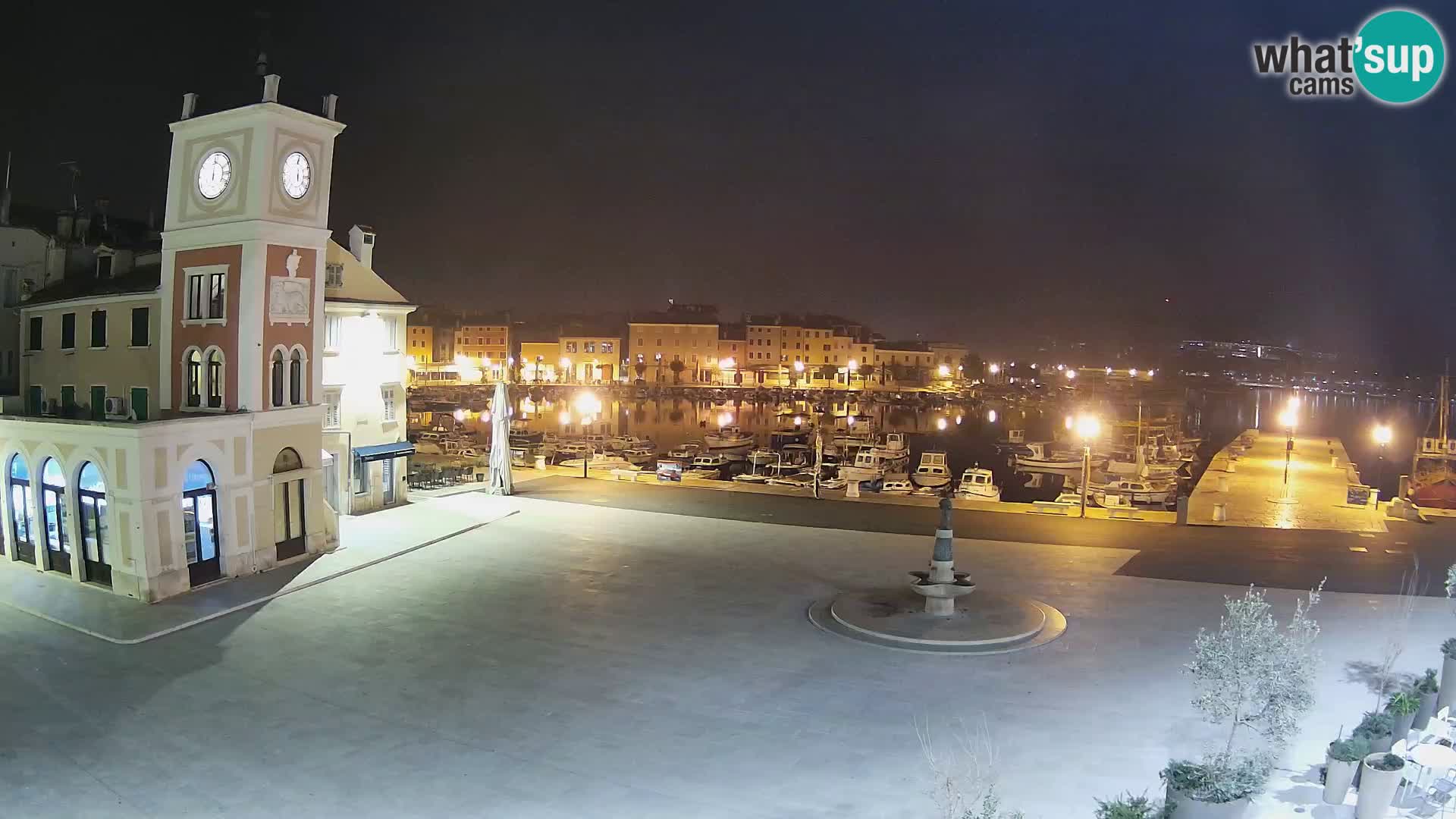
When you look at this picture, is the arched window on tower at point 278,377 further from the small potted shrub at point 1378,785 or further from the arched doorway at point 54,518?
the small potted shrub at point 1378,785

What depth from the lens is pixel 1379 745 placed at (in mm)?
8281

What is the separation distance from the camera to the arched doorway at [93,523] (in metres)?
→ 16.0

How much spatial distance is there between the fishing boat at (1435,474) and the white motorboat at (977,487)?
16562 mm

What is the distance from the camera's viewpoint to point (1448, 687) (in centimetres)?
962

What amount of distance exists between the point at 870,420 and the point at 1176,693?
8392 cm

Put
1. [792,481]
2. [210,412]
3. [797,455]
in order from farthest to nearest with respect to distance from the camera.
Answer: [797,455]
[792,481]
[210,412]

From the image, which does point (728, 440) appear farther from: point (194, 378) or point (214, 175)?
point (214, 175)

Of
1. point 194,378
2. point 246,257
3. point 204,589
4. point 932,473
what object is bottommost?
point 932,473

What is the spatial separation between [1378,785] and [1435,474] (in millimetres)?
39677

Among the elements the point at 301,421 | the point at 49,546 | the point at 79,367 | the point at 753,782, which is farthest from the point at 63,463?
the point at 753,782

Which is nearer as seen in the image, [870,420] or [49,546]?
[49,546]

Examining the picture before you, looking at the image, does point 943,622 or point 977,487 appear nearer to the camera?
point 943,622

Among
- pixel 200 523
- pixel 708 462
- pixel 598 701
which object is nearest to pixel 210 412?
pixel 200 523

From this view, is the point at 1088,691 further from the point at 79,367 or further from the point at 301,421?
the point at 79,367
